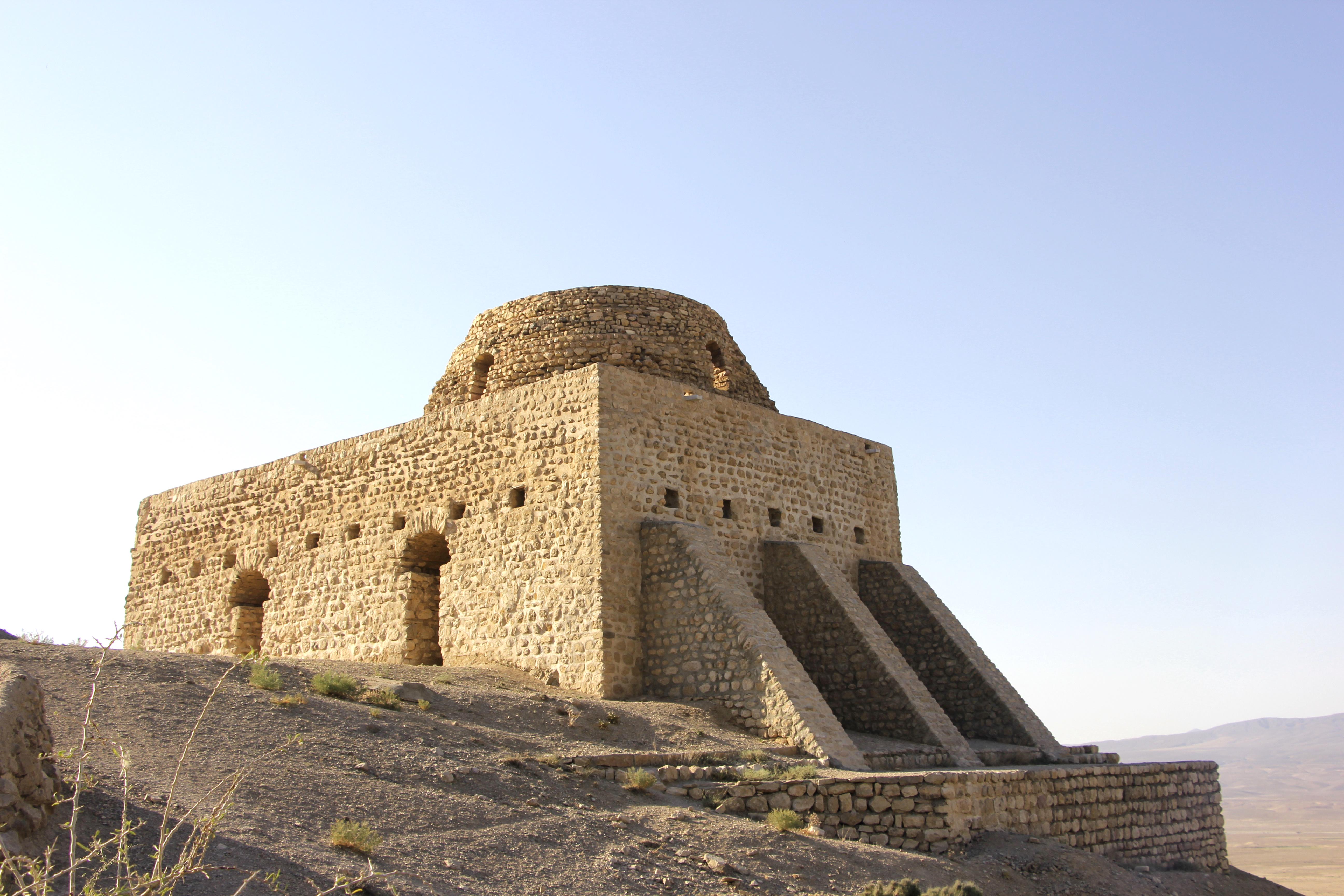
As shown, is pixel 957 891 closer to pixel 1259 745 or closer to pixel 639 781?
pixel 639 781

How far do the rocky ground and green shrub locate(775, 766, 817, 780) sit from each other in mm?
814

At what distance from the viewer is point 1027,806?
9820 millimetres

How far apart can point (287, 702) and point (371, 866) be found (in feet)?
14.3

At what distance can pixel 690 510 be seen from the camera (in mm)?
12719

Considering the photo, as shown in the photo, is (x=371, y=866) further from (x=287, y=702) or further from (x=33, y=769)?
(x=287, y=702)

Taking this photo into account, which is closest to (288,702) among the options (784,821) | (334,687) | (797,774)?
(334,687)

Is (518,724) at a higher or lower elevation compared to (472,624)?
lower

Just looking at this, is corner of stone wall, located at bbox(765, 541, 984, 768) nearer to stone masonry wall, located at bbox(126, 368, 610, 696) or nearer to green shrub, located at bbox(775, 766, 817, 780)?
green shrub, located at bbox(775, 766, 817, 780)

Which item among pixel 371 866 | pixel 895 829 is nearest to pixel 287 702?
pixel 371 866

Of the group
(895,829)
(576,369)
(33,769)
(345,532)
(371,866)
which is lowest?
(895,829)

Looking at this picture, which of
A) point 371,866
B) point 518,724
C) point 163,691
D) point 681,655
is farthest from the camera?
point 681,655

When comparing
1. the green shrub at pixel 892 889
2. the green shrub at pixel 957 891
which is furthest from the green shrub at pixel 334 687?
the green shrub at pixel 957 891

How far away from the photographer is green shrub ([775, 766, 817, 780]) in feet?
29.2

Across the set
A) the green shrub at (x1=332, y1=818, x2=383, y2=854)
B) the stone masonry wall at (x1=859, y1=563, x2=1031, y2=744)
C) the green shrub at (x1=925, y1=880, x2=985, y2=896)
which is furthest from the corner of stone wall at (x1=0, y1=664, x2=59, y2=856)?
the stone masonry wall at (x1=859, y1=563, x2=1031, y2=744)
